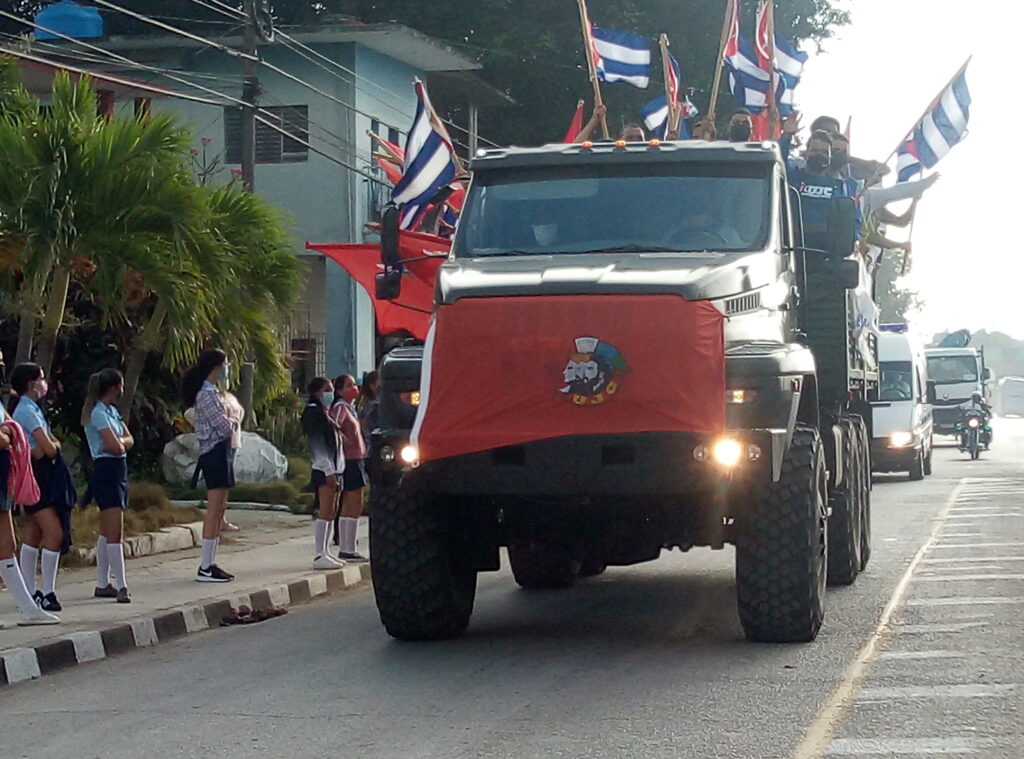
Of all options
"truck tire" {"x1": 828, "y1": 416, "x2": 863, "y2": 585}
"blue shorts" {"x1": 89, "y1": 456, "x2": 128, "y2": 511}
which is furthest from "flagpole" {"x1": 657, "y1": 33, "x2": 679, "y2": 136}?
"blue shorts" {"x1": 89, "y1": 456, "x2": 128, "y2": 511}

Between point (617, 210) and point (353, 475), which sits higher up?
point (617, 210)

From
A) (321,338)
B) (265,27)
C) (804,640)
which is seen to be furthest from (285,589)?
(321,338)

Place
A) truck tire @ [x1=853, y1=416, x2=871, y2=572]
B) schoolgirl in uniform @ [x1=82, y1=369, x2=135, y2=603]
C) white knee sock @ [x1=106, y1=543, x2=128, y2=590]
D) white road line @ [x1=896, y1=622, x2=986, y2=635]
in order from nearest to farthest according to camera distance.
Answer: white road line @ [x1=896, y1=622, x2=986, y2=635] → schoolgirl in uniform @ [x1=82, y1=369, x2=135, y2=603] → white knee sock @ [x1=106, y1=543, x2=128, y2=590] → truck tire @ [x1=853, y1=416, x2=871, y2=572]

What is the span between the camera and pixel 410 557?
10297mm

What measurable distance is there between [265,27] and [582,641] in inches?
652

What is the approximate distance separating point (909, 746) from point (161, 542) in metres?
10.7

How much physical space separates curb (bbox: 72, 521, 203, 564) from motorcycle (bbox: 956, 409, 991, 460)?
27.3m

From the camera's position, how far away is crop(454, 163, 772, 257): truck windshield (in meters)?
10.8

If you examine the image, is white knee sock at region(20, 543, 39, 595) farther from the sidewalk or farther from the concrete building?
the concrete building

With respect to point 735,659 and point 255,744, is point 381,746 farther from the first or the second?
point 735,659

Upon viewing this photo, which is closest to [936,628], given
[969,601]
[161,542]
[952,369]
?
[969,601]

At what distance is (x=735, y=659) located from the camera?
382 inches

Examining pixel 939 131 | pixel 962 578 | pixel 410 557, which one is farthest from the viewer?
pixel 939 131

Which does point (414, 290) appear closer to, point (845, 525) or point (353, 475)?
point (845, 525)
